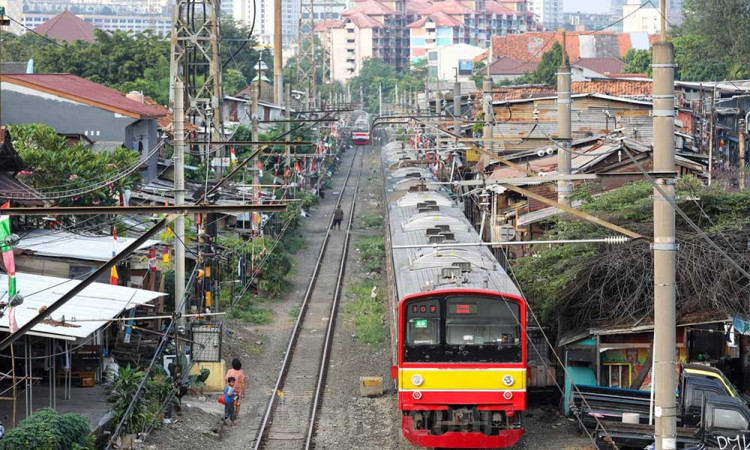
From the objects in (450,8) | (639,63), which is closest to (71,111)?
(639,63)

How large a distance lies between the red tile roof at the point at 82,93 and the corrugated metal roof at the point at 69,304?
12.9m

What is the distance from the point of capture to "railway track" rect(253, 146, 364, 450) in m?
15.5

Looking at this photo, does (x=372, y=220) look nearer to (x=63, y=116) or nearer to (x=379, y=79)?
(x=63, y=116)

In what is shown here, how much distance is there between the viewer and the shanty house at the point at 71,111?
28.8 metres

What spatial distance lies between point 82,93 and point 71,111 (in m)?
1.16

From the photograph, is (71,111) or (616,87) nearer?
(71,111)

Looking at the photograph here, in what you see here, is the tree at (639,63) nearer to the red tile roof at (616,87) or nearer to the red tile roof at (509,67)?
the red tile roof at (509,67)

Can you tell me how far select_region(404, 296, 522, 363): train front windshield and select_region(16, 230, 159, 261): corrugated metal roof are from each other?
6705 millimetres

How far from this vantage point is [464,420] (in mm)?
13672

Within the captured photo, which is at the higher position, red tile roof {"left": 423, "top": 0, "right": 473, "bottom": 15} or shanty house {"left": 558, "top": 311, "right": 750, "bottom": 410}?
red tile roof {"left": 423, "top": 0, "right": 473, "bottom": 15}

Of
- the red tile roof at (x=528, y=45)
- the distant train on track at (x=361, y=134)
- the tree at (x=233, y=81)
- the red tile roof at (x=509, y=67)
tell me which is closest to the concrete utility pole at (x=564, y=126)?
the tree at (x=233, y=81)

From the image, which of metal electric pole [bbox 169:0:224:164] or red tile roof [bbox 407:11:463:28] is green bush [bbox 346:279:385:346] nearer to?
metal electric pole [bbox 169:0:224:164]

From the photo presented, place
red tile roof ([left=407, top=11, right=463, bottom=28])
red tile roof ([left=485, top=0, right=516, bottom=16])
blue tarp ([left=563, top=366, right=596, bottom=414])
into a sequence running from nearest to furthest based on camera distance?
blue tarp ([left=563, top=366, right=596, bottom=414]), red tile roof ([left=407, top=11, right=463, bottom=28]), red tile roof ([left=485, top=0, right=516, bottom=16])

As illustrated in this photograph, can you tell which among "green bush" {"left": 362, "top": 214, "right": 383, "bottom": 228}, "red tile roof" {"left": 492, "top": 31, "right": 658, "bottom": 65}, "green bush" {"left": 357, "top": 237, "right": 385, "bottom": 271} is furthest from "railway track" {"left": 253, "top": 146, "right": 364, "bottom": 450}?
"red tile roof" {"left": 492, "top": 31, "right": 658, "bottom": 65}
